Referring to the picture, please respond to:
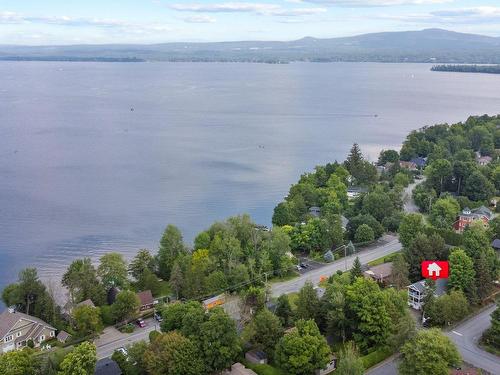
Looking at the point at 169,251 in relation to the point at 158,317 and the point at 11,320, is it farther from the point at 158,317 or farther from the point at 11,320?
the point at 11,320

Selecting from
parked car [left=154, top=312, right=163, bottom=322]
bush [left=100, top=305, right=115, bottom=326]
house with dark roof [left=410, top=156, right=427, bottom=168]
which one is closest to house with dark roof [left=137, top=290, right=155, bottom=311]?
parked car [left=154, top=312, right=163, bottom=322]

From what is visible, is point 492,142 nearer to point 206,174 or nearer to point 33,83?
point 206,174

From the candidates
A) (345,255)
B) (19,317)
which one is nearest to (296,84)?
(345,255)

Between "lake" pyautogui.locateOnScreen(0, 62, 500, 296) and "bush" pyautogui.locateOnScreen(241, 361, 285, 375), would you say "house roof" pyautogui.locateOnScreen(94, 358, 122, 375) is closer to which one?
"bush" pyautogui.locateOnScreen(241, 361, 285, 375)

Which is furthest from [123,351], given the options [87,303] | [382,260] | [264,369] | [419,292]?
[382,260]

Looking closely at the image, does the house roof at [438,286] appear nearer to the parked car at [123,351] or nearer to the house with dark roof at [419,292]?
the house with dark roof at [419,292]

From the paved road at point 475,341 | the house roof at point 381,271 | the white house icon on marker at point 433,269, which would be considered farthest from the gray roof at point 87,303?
the white house icon on marker at point 433,269
